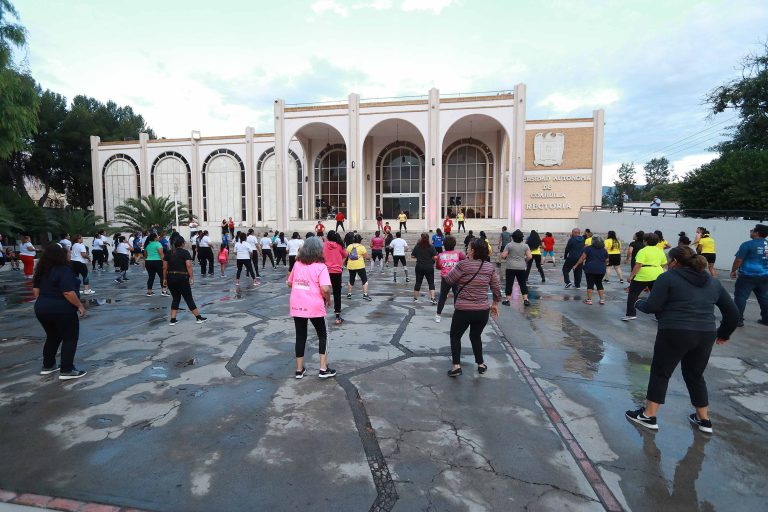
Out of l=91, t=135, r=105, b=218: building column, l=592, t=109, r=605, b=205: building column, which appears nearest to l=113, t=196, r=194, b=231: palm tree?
l=91, t=135, r=105, b=218: building column

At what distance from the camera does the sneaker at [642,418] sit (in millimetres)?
3834

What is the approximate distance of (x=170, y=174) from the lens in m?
33.8

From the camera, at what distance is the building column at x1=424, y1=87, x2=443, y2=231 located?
2580 cm

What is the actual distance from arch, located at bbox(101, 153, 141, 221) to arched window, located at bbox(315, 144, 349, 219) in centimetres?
1516

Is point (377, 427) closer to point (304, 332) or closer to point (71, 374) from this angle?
point (304, 332)

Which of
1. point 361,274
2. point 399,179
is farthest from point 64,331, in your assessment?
point 399,179

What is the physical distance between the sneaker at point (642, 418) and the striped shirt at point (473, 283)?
1764 mm

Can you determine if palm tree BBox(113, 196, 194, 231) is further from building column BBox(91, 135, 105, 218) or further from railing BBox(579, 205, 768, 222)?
railing BBox(579, 205, 768, 222)

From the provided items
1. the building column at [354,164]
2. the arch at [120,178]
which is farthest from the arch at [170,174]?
the building column at [354,164]

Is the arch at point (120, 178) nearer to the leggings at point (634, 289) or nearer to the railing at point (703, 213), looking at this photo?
the railing at point (703, 213)

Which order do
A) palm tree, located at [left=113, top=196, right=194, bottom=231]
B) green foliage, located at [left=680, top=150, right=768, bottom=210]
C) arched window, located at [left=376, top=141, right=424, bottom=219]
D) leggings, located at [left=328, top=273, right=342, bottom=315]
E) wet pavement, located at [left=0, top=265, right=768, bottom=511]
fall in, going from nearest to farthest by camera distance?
wet pavement, located at [left=0, top=265, right=768, bottom=511], leggings, located at [left=328, top=273, right=342, bottom=315], green foliage, located at [left=680, top=150, right=768, bottom=210], palm tree, located at [left=113, top=196, right=194, bottom=231], arched window, located at [left=376, top=141, right=424, bottom=219]

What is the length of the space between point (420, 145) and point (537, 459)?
29515 mm

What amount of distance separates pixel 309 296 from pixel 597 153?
1122 inches

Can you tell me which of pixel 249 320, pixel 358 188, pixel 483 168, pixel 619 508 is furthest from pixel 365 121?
pixel 619 508
